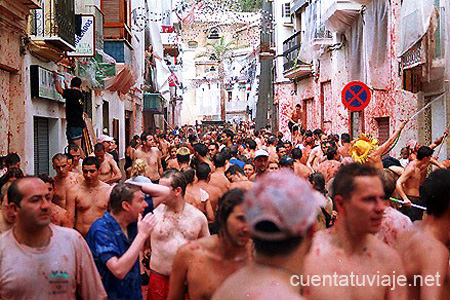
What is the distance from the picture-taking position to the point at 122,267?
441 centimetres

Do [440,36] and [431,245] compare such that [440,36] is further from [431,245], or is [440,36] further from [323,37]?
[323,37]

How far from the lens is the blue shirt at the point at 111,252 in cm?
453

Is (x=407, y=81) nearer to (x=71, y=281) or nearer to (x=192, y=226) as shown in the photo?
(x=192, y=226)

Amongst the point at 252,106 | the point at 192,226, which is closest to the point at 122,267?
the point at 192,226

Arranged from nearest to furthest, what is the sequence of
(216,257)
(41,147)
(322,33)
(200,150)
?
(216,257) < (200,150) < (41,147) < (322,33)

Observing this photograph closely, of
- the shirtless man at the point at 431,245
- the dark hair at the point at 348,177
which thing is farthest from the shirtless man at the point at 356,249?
the shirtless man at the point at 431,245

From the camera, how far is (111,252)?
4.52m

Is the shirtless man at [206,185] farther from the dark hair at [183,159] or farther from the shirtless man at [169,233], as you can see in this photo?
the shirtless man at [169,233]

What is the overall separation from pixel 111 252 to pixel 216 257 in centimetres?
112

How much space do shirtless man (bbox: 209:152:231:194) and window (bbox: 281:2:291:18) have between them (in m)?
24.9

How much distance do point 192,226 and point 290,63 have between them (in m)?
24.6

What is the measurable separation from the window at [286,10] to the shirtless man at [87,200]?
2670cm

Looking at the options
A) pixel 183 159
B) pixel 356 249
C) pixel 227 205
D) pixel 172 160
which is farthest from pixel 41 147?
pixel 356 249

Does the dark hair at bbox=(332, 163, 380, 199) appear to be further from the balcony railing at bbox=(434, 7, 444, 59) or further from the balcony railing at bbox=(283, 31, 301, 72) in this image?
the balcony railing at bbox=(283, 31, 301, 72)
